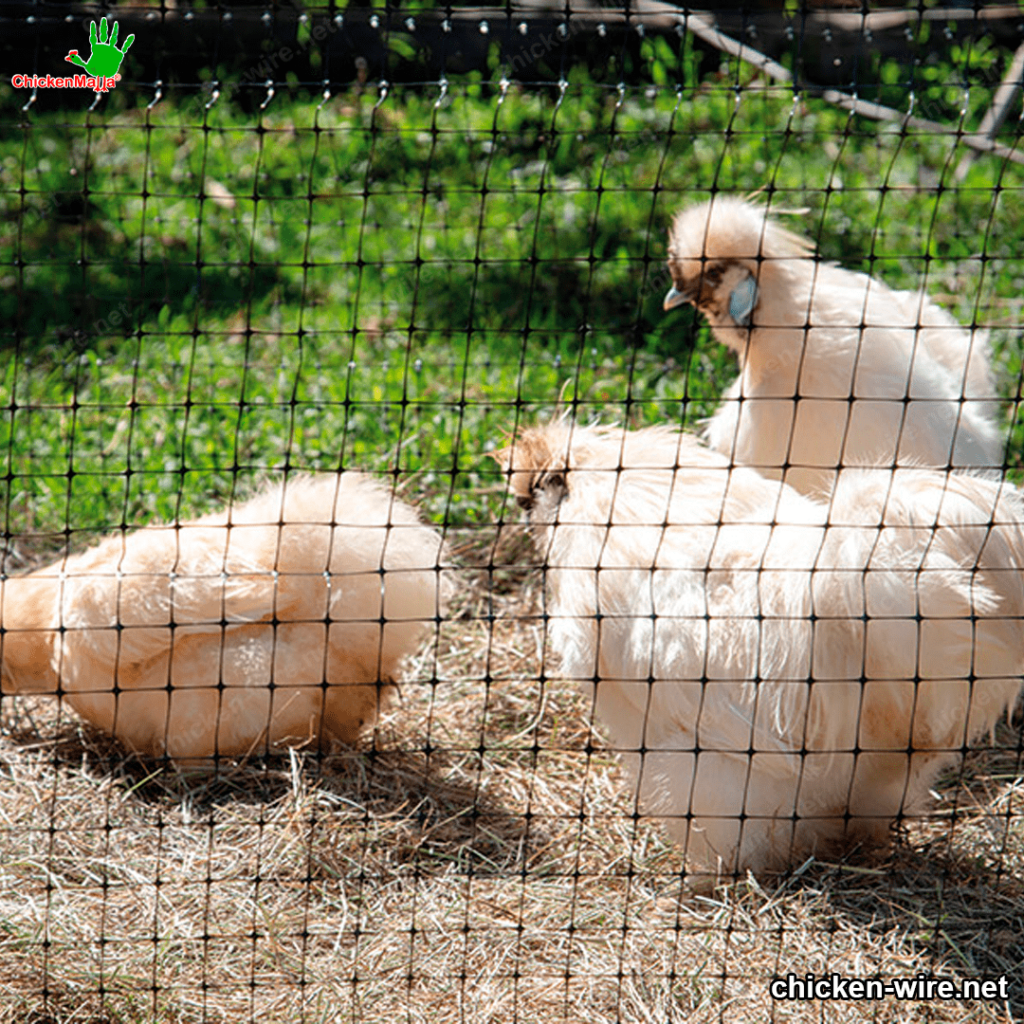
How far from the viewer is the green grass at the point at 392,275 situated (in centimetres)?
501

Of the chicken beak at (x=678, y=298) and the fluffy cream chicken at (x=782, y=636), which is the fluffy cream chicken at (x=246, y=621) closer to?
the fluffy cream chicken at (x=782, y=636)

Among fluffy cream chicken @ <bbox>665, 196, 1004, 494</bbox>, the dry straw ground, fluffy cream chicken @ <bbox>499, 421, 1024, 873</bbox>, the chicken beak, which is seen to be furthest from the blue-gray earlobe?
the dry straw ground

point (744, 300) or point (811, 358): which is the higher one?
point (744, 300)

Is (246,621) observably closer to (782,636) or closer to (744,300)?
(782,636)

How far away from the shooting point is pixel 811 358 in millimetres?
3871

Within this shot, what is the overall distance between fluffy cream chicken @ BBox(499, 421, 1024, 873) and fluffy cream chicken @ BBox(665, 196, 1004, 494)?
0.64m

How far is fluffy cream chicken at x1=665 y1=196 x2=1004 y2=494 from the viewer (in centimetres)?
382

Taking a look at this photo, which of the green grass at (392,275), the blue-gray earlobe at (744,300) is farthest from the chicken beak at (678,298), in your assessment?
the green grass at (392,275)

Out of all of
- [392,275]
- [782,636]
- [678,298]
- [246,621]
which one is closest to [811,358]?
[678,298]

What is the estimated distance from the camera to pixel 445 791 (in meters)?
3.65

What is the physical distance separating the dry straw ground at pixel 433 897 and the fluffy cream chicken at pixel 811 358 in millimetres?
977

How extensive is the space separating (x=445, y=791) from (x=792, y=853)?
3.29 ft

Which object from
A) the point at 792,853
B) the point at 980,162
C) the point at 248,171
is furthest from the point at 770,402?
the point at 248,171

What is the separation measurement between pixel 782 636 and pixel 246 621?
4.75ft
